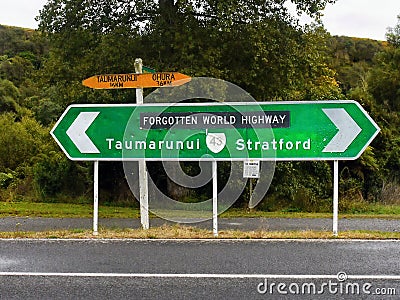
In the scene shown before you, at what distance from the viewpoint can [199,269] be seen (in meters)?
6.72

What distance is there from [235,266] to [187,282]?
32.4 inches

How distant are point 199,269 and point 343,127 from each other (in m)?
3.67

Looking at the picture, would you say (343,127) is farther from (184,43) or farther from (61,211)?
(61,211)

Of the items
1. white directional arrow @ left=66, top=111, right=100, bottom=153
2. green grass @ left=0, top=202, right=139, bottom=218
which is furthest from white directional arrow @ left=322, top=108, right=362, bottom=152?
green grass @ left=0, top=202, right=139, bottom=218

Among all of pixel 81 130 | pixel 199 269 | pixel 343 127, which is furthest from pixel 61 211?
pixel 199 269

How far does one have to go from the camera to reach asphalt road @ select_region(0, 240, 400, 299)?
5.82 m

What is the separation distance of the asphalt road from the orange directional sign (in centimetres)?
293

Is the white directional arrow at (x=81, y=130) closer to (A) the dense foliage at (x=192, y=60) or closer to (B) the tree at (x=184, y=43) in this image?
(A) the dense foliage at (x=192, y=60)

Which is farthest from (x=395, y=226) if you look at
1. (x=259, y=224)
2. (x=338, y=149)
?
(x=338, y=149)

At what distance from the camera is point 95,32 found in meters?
20.2

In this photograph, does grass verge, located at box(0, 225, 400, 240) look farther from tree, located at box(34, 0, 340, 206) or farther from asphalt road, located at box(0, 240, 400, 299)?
tree, located at box(34, 0, 340, 206)

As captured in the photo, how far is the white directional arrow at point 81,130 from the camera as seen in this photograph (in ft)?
32.3

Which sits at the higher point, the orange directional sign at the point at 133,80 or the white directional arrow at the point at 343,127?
the orange directional sign at the point at 133,80

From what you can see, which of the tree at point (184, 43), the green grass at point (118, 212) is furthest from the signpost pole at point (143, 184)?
the tree at point (184, 43)
